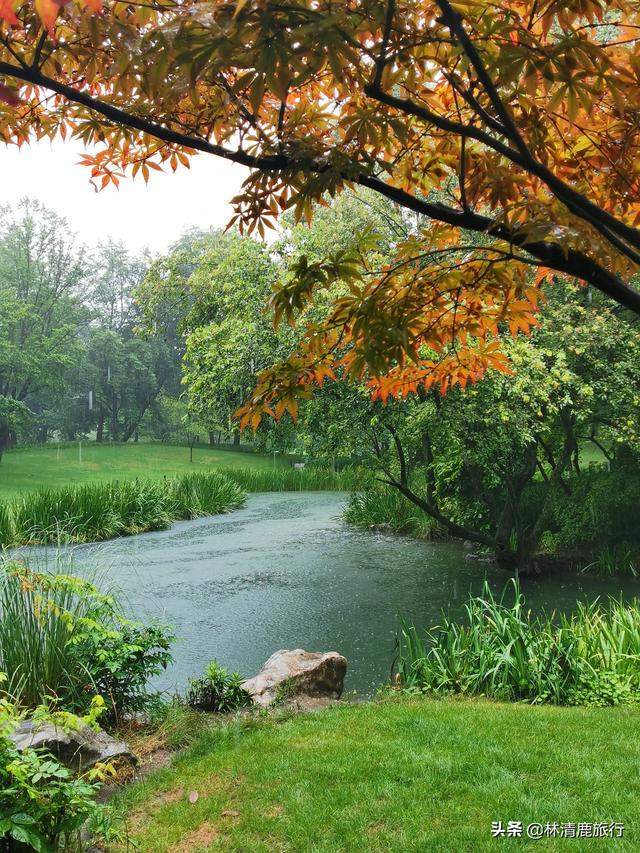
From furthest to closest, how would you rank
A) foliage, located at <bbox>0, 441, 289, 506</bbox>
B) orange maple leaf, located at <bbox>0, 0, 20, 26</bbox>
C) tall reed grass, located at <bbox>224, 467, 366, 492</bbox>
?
foliage, located at <bbox>0, 441, 289, 506</bbox> → tall reed grass, located at <bbox>224, 467, 366, 492</bbox> → orange maple leaf, located at <bbox>0, 0, 20, 26</bbox>

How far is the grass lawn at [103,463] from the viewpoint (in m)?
20.6

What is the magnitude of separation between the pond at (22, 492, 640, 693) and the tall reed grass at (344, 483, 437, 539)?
0.43 metres

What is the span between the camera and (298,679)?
4359 mm

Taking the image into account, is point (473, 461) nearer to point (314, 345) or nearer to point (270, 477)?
point (314, 345)

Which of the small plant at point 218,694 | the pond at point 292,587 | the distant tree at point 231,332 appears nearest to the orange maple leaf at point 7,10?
the small plant at point 218,694

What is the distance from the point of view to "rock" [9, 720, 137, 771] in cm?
291

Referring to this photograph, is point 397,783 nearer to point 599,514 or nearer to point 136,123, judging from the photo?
point 136,123

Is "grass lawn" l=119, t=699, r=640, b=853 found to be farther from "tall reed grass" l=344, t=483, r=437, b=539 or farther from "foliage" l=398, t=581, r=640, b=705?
"tall reed grass" l=344, t=483, r=437, b=539

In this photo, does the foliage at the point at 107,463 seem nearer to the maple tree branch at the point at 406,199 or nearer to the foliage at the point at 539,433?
the foliage at the point at 539,433

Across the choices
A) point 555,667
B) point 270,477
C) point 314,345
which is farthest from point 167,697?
point 270,477

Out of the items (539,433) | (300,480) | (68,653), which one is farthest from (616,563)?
(300,480)

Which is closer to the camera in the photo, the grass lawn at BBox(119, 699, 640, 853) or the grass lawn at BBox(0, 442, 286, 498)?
the grass lawn at BBox(119, 699, 640, 853)

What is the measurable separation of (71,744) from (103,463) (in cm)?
2321

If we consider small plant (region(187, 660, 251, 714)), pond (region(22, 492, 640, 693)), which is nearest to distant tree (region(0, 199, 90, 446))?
pond (region(22, 492, 640, 693))
